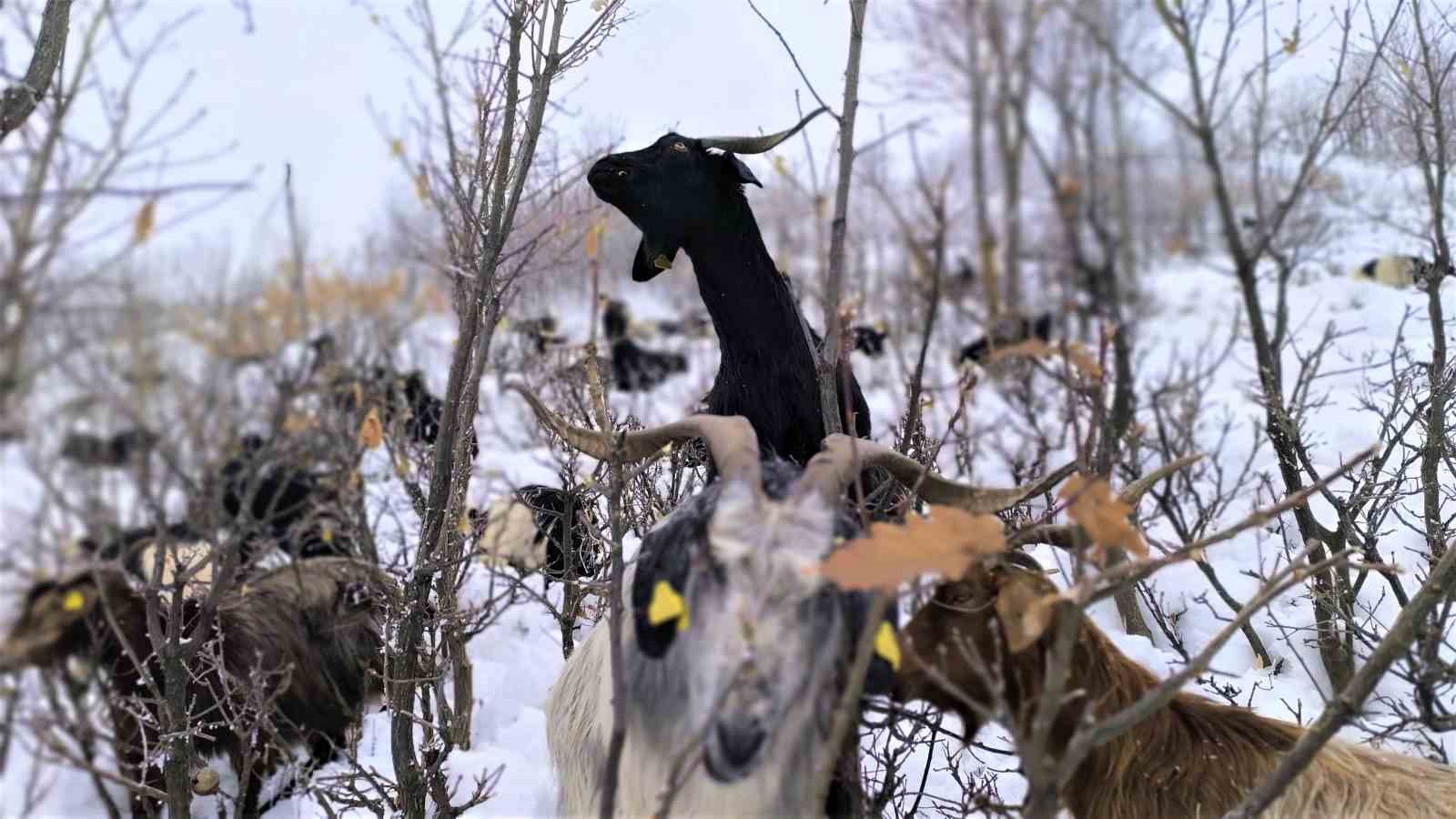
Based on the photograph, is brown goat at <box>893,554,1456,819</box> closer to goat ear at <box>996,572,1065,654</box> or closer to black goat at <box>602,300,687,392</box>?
goat ear at <box>996,572,1065,654</box>

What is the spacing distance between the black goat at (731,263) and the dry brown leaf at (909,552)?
1.91 metres

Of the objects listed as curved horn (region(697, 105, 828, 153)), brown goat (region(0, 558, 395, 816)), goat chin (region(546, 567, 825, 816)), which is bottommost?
brown goat (region(0, 558, 395, 816))

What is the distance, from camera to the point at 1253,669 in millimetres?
4723

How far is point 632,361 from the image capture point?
38.2 feet

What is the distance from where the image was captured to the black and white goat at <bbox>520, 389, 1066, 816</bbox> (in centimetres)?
200

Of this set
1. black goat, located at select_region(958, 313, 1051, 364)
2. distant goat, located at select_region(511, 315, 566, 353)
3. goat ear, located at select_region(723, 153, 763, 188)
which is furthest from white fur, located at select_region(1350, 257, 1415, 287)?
distant goat, located at select_region(511, 315, 566, 353)

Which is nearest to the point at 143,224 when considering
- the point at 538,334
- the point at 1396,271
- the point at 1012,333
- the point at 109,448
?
the point at 109,448

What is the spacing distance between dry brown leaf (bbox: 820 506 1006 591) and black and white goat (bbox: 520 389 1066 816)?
5.4 inches

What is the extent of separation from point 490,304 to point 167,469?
108 centimetres

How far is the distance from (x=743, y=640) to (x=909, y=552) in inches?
15.6

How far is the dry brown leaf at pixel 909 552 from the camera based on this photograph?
5.76 feet

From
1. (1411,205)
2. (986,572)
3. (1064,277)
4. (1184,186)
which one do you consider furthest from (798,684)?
(1184,186)

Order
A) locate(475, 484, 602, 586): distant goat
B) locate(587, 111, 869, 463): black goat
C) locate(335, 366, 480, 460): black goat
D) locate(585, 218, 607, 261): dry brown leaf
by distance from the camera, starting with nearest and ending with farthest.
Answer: locate(587, 111, 869, 463): black goat < locate(475, 484, 602, 586): distant goat < locate(585, 218, 607, 261): dry brown leaf < locate(335, 366, 480, 460): black goat

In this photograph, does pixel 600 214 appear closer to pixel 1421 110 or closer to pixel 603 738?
pixel 603 738
